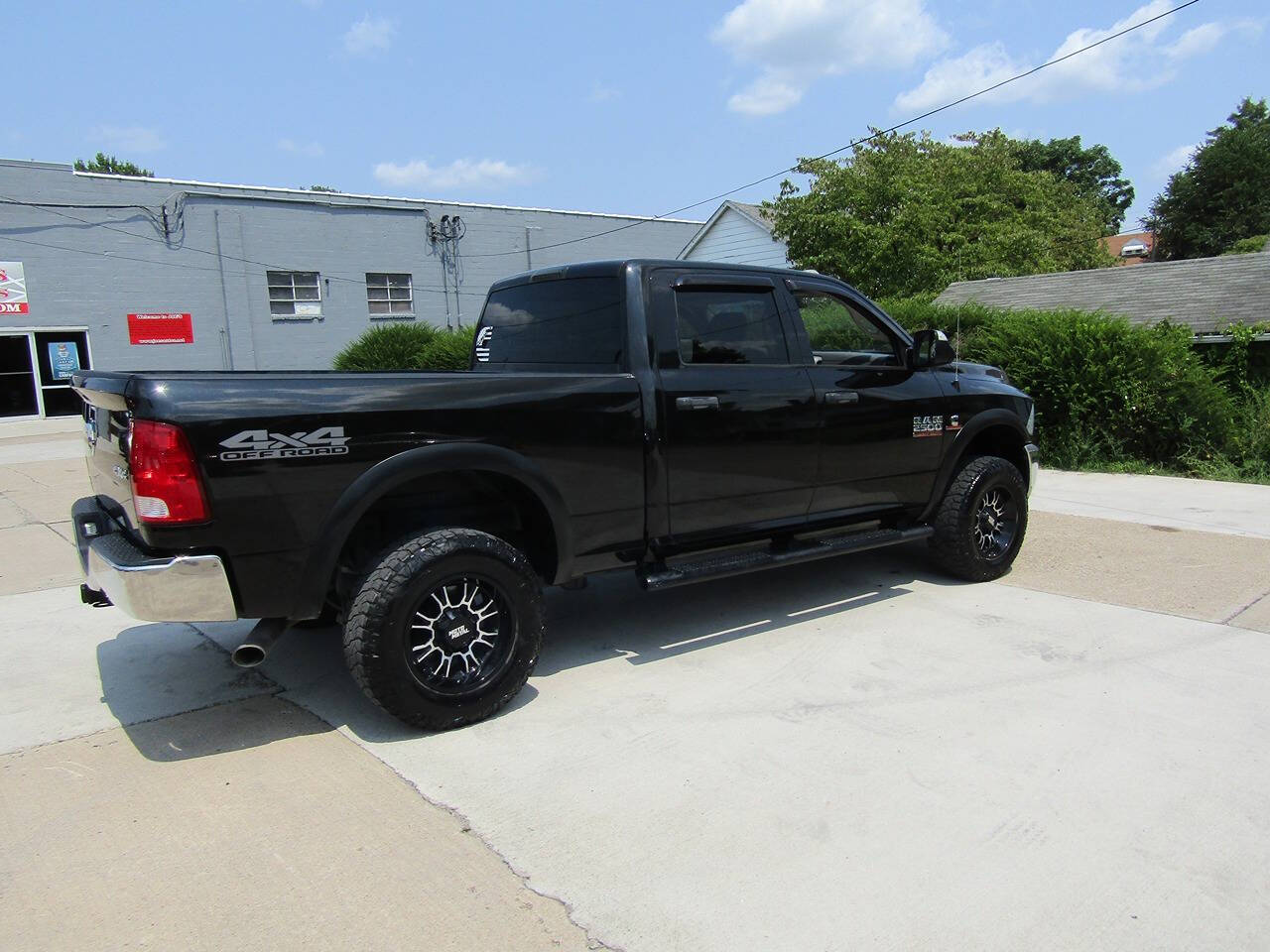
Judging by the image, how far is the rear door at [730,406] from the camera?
14.5 feet

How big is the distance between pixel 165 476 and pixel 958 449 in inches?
179

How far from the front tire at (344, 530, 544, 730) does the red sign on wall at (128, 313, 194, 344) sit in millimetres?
21934

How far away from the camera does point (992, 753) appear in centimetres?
350

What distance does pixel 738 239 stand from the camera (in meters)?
27.5

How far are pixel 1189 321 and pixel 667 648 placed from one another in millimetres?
12070

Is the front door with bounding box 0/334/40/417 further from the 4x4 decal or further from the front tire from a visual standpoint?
the front tire

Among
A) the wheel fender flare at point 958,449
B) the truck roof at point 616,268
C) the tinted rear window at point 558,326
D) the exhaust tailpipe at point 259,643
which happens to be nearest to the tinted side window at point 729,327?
the truck roof at point 616,268

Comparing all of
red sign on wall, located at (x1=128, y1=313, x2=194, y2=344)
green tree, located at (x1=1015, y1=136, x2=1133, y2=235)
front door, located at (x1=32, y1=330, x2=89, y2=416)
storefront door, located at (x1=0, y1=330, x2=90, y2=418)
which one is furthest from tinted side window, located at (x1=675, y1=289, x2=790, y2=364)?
green tree, located at (x1=1015, y1=136, x2=1133, y2=235)

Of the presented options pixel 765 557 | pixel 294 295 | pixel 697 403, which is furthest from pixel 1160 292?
pixel 294 295

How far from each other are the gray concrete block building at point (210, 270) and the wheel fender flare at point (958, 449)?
20356 millimetres

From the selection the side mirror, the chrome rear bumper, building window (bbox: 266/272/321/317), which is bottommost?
the chrome rear bumper

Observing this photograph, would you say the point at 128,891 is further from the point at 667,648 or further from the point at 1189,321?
the point at 1189,321

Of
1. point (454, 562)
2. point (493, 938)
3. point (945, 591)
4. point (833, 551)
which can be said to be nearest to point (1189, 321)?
point (945, 591)

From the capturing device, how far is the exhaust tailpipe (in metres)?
3.44
